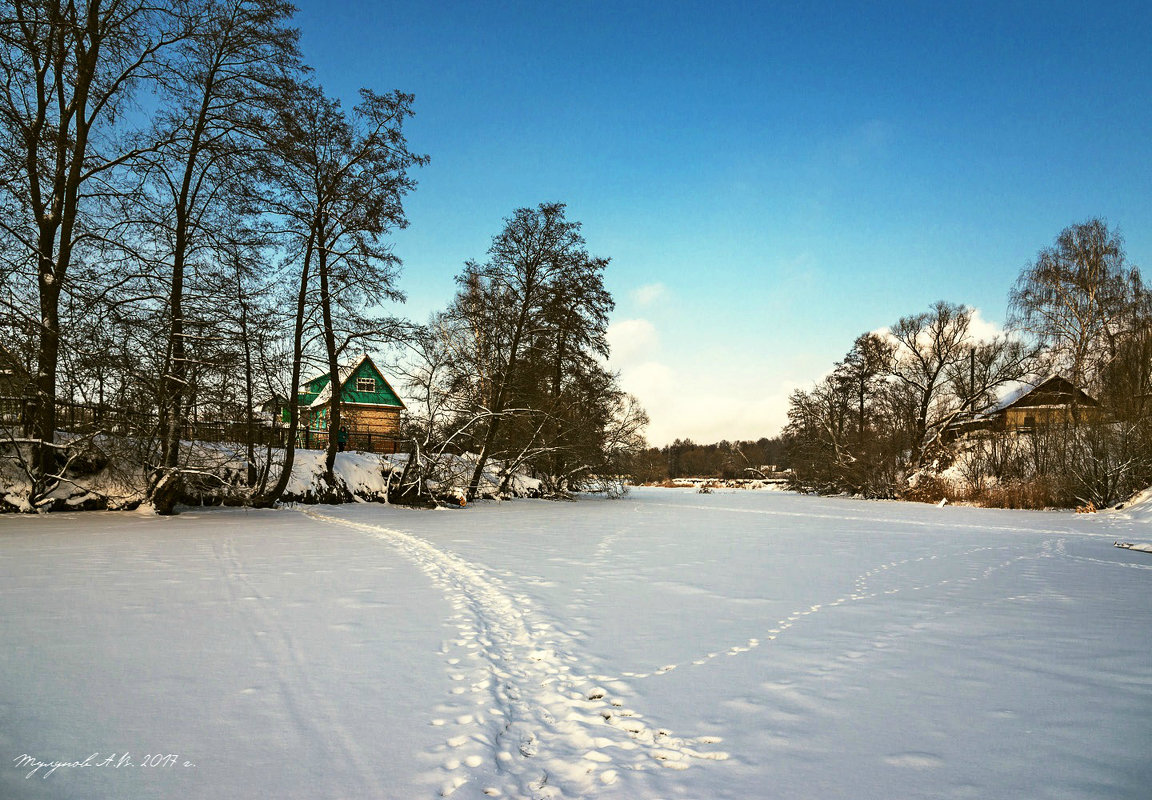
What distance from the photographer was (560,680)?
153 inches

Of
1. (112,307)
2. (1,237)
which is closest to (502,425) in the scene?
(112,307)

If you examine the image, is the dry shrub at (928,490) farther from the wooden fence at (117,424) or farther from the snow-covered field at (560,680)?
the wooden fence at (117,424)

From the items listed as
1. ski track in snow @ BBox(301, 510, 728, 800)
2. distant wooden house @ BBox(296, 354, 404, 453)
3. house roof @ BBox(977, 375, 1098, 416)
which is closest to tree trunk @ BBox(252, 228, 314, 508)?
→ distant wooden house @ BBox(296, 354, 404, 453)

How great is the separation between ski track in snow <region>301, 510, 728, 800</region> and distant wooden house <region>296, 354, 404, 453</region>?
46.3 ft

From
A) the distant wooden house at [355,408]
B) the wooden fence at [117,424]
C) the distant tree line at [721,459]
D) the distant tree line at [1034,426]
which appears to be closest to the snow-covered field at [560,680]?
the wooden fence at [117,424]

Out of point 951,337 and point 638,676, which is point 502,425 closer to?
point 638,676

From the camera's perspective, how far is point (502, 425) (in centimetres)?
2375

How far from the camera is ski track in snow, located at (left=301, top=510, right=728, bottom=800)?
Result: 2.67 meters

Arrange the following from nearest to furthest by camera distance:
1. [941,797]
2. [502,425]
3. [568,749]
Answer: [941,797], [568,749], [502,425]

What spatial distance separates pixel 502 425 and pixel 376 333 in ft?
24.4

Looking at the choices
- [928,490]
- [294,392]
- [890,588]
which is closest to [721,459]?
[928,490]

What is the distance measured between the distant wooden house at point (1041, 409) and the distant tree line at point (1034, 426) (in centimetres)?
18

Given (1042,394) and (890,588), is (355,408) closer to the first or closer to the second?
(890,588)

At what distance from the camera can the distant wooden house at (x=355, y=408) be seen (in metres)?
19.0
